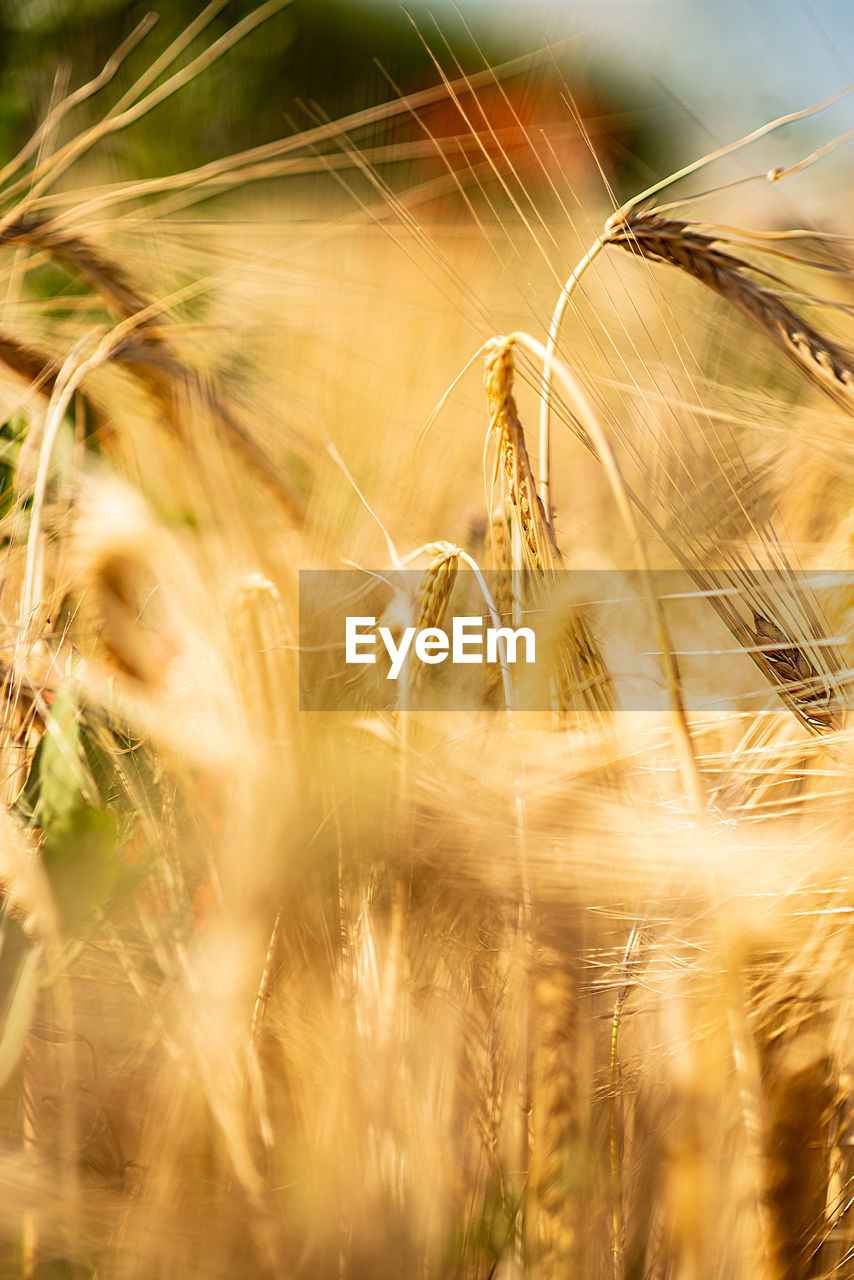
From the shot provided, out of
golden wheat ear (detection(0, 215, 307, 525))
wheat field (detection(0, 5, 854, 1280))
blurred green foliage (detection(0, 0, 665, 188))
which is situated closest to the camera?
wheat field (detection(0, 5, 854, 1280))

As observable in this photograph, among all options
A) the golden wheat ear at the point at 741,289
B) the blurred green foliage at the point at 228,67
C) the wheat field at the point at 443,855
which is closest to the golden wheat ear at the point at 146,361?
the wheat field at the point at 443,855

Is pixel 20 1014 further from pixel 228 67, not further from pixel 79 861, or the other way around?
pixel 228 67

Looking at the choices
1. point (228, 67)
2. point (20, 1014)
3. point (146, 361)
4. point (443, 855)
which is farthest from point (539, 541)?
point (228, 67)

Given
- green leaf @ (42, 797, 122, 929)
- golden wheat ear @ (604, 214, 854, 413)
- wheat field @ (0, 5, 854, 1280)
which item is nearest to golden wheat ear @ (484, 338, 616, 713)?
wheat field @ (0, 5, 854, 1280)

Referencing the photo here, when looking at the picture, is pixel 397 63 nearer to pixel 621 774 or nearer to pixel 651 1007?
pixel 621 774

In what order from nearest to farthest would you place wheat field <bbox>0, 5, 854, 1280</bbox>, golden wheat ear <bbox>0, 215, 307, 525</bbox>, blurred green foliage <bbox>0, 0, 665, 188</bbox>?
wheat field <bbox>0, 5, 854, 1280</bbox> < golden wheat ear <bbox>0, 215, 307, 525</bbox> < blurred green foliage <bbox>0, 0, 665, 188</bbox>

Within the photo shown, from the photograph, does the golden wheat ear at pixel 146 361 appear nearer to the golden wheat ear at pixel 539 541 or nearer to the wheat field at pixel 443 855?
the wheat field at pixel 443 855

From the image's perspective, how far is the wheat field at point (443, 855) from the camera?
46 centimetres

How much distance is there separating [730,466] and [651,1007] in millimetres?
415

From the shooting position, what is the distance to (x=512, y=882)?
46 centimetres

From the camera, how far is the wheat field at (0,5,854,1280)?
0.46 m

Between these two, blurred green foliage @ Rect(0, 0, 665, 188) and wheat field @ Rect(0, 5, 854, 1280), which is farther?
blurred green foliage @ Rect(0, 0, 665, 188)

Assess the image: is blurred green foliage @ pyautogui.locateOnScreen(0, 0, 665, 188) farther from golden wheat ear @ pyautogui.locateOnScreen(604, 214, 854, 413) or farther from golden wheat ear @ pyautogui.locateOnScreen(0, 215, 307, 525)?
golden wheat ear @ pyautogui.locateOnScreen(604, 214, 854, 413)

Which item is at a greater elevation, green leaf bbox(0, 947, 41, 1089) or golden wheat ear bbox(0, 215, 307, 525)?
golden wheat ear bbox(0, 215, 307, 525)
